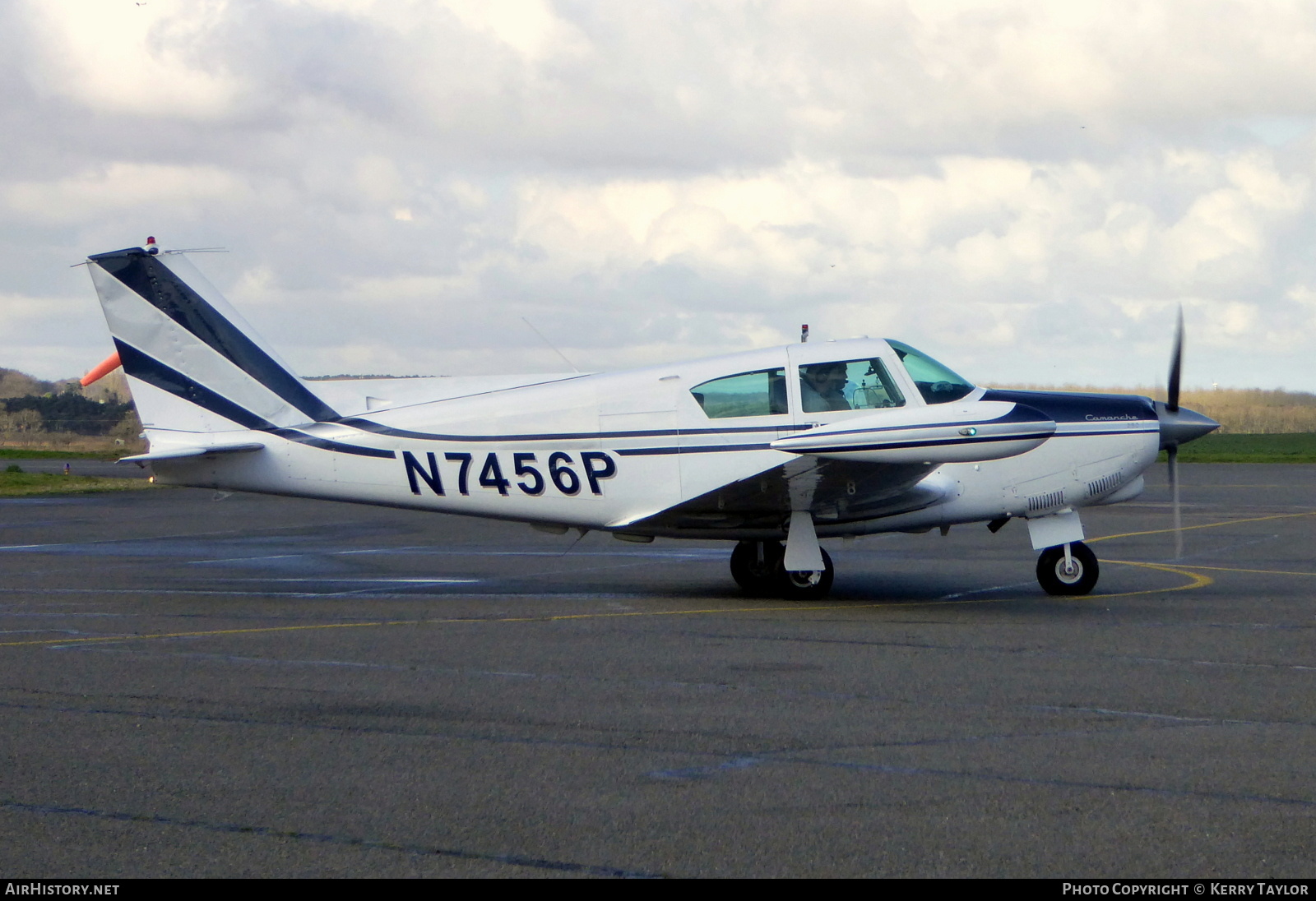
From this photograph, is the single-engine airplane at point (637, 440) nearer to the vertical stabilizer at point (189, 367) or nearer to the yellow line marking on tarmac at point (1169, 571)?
the vertical stabilizer at point (189, 367)

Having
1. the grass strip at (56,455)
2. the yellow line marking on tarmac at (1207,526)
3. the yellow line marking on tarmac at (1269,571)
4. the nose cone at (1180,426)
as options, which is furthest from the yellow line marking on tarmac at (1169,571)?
the grass strip at (56,455)

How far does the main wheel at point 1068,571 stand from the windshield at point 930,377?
1956 millimetres

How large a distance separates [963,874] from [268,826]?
2.74m

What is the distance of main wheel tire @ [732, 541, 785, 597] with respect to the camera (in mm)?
12812

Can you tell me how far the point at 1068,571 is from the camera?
39.5 feet

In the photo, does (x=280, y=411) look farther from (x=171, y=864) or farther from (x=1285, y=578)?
(x=1285, y=578)

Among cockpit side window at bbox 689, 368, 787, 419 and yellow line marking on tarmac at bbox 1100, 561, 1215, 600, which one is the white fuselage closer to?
cockpit side window at bbox 689, 368, 787, 419

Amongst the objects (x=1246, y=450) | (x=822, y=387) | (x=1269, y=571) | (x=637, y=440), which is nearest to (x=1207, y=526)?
(x=1269, y=571)

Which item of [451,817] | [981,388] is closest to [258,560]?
[981,388]

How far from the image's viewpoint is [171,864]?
4.43m

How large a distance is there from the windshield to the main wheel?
1.96m

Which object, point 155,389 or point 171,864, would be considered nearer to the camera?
point 171,864

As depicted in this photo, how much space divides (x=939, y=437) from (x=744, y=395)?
2.12 m

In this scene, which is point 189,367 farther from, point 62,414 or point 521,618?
point 62,414
